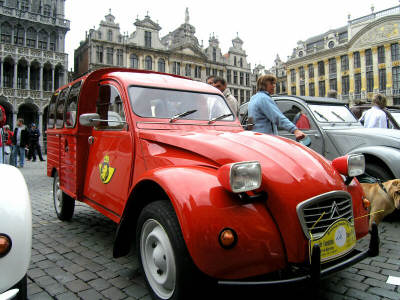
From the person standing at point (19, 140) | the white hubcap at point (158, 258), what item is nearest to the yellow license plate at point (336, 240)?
the white hubcap at point (158, 258)

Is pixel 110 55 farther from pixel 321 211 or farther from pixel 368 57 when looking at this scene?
pixel 321 211

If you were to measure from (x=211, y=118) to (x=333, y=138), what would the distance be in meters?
2.94

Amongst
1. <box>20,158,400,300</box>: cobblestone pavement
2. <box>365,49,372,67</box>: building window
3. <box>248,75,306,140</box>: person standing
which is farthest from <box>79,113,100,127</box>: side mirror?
<box>365,49,372,67</box>: building window

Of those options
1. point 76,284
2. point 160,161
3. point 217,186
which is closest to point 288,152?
point 217,186

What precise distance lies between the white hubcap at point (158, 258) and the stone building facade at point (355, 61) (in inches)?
1680

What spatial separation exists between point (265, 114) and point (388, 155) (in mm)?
1980

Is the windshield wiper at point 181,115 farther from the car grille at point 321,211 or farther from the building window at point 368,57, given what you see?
the building window at point 368,57

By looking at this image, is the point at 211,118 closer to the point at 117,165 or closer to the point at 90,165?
the point at 117,165

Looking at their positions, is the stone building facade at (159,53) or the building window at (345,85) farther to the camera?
the building window at (345,85)

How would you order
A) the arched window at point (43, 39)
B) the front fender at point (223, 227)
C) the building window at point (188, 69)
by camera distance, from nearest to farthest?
the front fender at point (223, 227)
the arched window at point (43, 39)
the building window at point (188, 69)

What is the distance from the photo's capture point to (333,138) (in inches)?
210

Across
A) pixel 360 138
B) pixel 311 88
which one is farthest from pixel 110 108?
pixel 311 88

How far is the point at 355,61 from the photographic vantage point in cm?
4569

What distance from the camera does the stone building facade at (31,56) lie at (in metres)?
30.8
